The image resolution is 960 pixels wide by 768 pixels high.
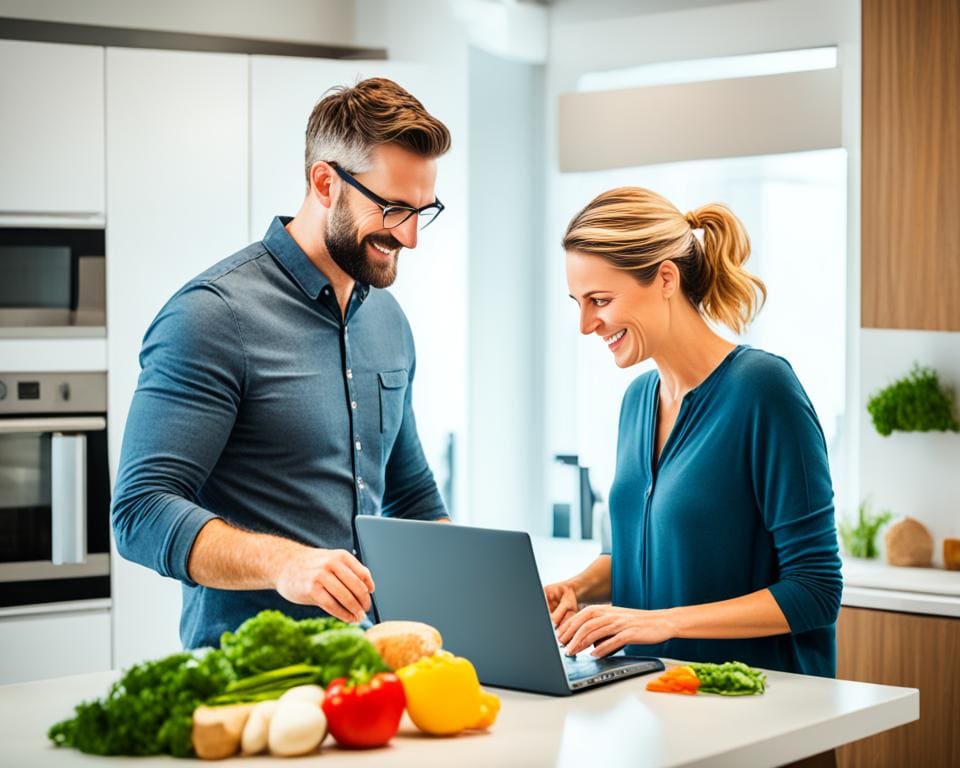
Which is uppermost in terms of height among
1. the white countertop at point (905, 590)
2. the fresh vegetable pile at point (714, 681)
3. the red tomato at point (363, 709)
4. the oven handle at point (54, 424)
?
the oven handle at point (54, 424)

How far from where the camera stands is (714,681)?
1.84 m

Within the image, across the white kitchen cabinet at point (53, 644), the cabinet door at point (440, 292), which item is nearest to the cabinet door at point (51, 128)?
the cabinet door at point (440, 292)

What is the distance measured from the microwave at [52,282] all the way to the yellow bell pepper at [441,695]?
2294 mm

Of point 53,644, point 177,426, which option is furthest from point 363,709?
point 53,644

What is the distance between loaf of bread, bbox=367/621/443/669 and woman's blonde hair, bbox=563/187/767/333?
2.67ft

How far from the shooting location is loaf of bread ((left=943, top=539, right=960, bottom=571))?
362cm

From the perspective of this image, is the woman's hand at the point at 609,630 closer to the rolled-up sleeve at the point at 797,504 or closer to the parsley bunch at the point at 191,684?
the rolled-up sleeve at the point at 797,504

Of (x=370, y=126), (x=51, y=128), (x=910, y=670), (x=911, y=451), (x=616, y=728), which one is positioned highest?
(x=51, y=128)

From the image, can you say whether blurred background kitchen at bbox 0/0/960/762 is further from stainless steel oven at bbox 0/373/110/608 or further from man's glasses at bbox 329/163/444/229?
man's glasses at bbox 329/163/444/229

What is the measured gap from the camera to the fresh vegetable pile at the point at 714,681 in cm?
184

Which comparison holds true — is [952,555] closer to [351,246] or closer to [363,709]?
[351,246]

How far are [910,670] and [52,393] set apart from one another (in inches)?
91.0

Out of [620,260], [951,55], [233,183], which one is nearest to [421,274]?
[233,183]

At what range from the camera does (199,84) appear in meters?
3.71
